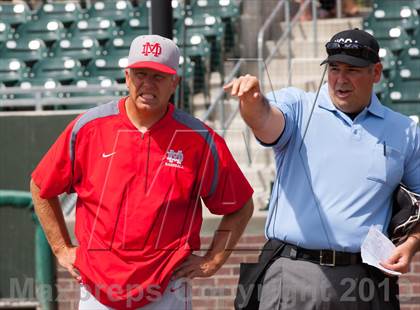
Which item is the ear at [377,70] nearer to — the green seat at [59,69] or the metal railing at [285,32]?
the metal railing at [285,32]

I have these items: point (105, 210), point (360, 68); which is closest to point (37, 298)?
point (105, 210)

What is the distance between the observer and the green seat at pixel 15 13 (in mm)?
11953

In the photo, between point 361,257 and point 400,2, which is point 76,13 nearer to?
point 400,2

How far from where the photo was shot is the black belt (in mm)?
4176

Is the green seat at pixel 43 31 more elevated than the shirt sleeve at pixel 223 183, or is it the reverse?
the shirt sleeve at pixel 223 183

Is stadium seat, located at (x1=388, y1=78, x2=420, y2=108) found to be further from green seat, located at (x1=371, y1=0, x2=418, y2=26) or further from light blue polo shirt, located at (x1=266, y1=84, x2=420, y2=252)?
light blue polo shirt, located at (x1=266, y1=84, x2=420, y2=252)

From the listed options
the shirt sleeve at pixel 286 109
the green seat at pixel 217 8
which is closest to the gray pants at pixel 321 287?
the shirt sleeve at pixel 286 109

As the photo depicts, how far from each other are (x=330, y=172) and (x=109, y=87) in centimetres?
468

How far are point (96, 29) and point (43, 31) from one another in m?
0.66

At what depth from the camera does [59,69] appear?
34.9 feet

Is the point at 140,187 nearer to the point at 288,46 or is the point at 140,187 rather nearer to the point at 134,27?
the point at 288,46

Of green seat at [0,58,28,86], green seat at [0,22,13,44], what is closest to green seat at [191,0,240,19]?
green seat at [0,58,28,86]

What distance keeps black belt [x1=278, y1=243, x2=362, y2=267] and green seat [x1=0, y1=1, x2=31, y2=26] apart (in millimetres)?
8291

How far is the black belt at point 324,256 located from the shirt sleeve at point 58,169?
0.96 meters
